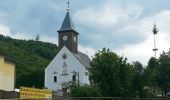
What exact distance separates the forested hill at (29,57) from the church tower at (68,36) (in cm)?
921

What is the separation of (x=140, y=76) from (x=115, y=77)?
7662 mm

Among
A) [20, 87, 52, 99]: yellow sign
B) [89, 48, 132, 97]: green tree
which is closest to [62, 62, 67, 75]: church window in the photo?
[89, 48, 132, 97]: green tree

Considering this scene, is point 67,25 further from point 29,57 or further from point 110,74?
point 110,74

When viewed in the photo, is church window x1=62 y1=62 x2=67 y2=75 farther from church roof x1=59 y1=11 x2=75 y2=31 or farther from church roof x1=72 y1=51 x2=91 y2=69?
church roof x1=59 y1=11 x2=75 y2=31

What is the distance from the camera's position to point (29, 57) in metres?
124

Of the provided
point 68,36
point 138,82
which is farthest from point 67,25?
point 138,82

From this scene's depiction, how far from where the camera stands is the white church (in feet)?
315

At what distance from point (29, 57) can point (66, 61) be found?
28.4 meters

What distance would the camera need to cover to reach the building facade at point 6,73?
47844 mm

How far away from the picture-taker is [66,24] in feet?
332

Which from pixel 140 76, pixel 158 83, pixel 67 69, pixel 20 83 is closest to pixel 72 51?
pixel 67 69

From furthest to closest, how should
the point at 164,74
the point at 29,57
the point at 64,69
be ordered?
the point at 29,57, the point at 64,69, the point at 164,74

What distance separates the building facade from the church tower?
158 ft

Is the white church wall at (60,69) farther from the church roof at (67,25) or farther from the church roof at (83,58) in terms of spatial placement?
the church roof at (67,25)
